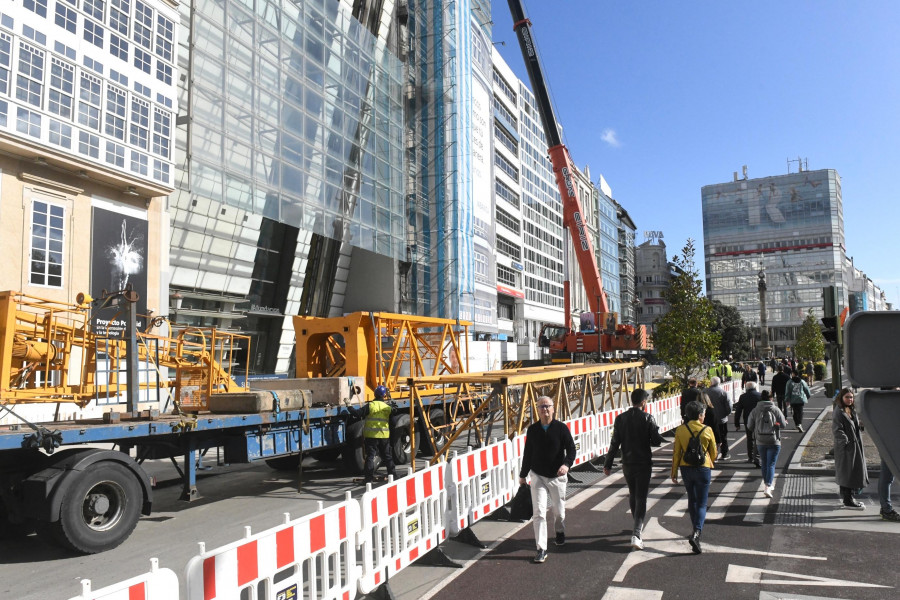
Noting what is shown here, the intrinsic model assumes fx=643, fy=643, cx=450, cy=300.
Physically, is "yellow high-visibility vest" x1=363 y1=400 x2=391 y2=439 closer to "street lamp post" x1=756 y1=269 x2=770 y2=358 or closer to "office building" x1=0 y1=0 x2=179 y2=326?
"office building" x1=0 y1=0 x2=179 y2=326

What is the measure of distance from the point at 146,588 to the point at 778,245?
133m

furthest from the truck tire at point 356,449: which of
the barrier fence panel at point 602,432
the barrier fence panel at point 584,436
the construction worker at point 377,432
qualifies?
the barrier fence panel at point 602,432

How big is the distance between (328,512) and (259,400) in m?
5.44

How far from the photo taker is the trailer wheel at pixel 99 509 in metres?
7.22

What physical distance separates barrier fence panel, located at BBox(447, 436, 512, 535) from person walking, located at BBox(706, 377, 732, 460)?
533cm

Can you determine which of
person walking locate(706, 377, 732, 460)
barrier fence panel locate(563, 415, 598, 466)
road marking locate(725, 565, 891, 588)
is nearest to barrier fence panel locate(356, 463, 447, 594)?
road marking locate(725, 565, 891, 588)

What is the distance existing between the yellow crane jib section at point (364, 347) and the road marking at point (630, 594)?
26.8ft

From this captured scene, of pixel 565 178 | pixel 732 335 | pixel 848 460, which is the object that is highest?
pixel 565 178

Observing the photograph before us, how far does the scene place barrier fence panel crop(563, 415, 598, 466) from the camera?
1166cm

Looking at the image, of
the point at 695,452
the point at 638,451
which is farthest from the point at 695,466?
the point at 638,451

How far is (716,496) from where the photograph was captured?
31.6 feet

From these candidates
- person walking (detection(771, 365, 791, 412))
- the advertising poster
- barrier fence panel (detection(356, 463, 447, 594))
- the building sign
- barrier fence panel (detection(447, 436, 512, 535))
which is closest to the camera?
barrier fence panel (detection(356, 463, 447, 594))

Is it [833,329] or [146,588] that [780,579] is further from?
[146,588]

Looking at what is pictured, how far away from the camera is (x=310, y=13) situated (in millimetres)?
29922
